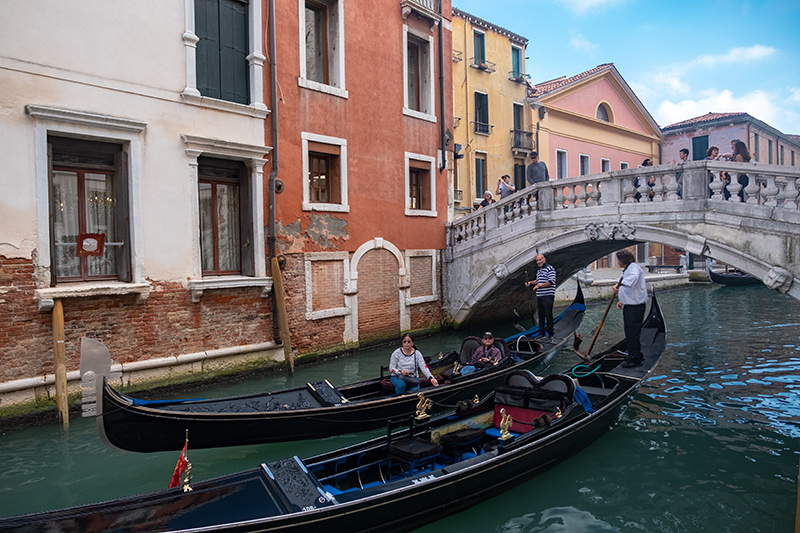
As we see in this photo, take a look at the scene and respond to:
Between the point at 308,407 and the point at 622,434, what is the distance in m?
2.76

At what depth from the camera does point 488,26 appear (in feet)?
49.2

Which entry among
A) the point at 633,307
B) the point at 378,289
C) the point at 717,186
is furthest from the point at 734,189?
the point at 378,289

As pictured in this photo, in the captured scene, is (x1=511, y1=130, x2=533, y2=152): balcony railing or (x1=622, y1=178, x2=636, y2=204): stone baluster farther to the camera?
(x1=511, y1=130, x2=533, y2=152): balcony railing

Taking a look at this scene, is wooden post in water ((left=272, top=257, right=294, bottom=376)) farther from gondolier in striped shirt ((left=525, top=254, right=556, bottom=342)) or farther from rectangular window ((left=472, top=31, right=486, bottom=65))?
rectangular window ((left=472, top=31, right=486, bottom=65))

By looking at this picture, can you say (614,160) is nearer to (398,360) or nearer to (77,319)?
(398,360)

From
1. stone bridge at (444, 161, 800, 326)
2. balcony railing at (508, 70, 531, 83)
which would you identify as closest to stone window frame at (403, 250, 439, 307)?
stone bridge at (444, 161, 800, 326)

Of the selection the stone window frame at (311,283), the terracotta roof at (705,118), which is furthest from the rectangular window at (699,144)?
the stone window frame at (311,283)

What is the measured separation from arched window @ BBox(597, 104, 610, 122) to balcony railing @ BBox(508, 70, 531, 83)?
363cm

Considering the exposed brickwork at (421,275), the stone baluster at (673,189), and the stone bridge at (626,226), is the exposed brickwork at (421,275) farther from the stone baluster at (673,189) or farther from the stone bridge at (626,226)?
the stone baluster at (673,189)

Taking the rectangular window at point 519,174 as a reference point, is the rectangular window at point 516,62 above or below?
above

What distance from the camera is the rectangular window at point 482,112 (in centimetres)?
1485

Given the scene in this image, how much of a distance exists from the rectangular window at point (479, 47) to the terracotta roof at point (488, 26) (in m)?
0.24

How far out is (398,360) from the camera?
5.48 meters

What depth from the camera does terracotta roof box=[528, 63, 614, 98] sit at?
16484 millimetres
